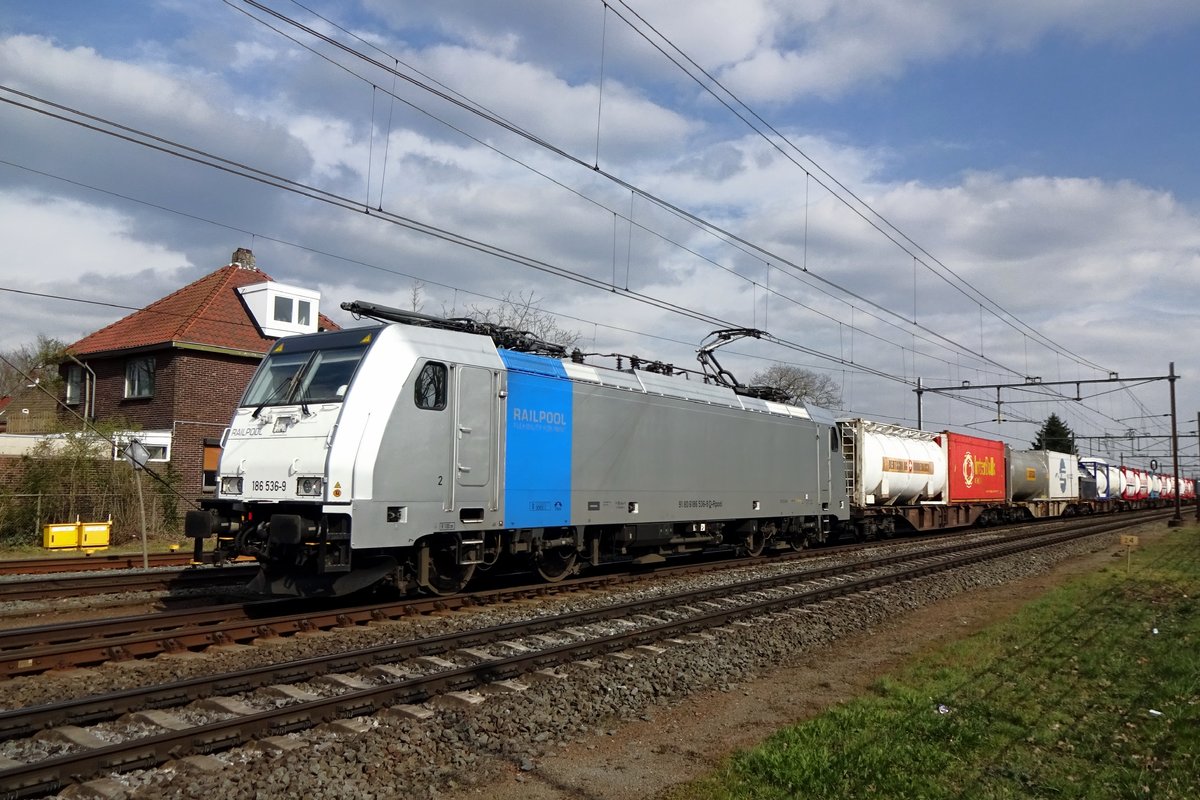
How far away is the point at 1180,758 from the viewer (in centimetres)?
617

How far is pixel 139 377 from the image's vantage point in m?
26.8

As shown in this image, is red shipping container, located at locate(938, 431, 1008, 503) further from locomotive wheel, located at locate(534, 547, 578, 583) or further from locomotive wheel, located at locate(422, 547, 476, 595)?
locomotive wheel, located at locate(422, 547, 476, 595)

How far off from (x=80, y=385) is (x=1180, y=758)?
1261 inches

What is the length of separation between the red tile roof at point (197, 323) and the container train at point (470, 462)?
16.3 metres

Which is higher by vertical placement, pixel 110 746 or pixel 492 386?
pixel 492 386

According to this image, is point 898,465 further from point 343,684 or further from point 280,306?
point 343,684

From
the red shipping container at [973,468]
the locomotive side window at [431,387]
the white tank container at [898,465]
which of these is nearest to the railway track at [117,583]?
the locomotive side window at [431,387]

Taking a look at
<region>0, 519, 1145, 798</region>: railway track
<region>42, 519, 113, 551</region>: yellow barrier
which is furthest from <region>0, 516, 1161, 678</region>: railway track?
<region>42, 519, 113, 551</region>: yellow barrier

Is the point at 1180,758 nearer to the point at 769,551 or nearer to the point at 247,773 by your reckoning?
the point at 247,773

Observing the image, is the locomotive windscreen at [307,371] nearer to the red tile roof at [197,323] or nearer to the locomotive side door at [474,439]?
the locomotive side door at [474,439]

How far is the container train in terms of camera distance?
1002cm

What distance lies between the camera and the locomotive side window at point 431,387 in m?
10.7

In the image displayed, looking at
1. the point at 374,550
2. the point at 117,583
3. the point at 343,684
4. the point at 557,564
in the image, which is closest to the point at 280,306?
the point at 117,583

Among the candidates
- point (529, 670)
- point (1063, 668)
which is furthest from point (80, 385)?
point (1063, 668)
